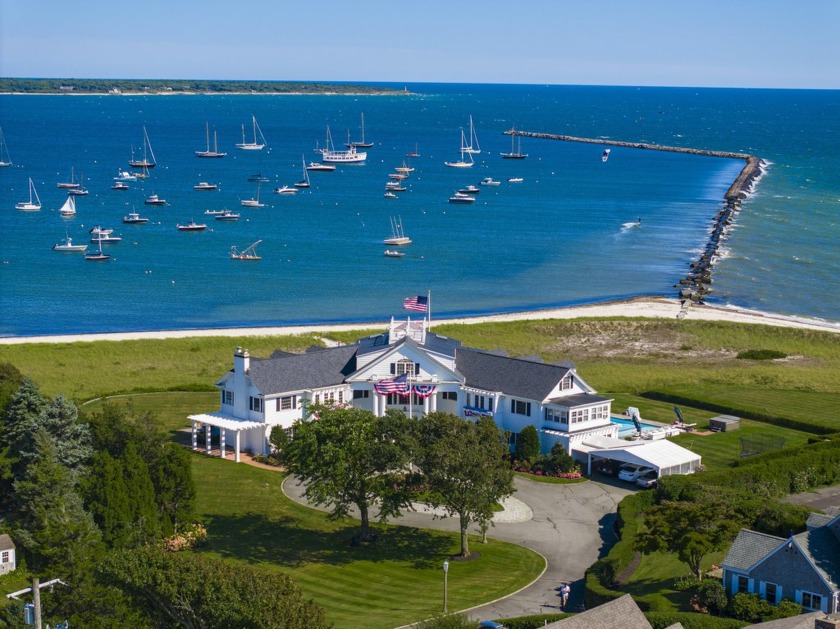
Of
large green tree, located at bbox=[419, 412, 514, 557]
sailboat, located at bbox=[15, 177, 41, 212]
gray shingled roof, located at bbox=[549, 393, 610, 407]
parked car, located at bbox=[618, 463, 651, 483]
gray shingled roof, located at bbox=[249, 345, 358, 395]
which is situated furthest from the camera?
sailboat, located at bbox=[15, 177, 41, 212]

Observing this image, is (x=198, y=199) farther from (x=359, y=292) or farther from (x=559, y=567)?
(x=559, y=567)

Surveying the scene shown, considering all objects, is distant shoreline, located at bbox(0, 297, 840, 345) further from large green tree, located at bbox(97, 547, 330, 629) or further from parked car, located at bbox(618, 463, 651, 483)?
large green tree, located at bbox(97, 547, 330, 629)

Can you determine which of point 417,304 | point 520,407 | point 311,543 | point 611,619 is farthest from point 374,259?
point 611,619

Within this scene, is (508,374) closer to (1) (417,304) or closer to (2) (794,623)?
(1) (417,304)

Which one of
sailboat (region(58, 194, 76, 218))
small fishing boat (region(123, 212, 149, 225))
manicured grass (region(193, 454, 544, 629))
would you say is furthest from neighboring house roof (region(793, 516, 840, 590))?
sailboat (region(58, 194, 76, 218))

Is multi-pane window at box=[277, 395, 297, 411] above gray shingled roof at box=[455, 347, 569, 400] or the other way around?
the other way around

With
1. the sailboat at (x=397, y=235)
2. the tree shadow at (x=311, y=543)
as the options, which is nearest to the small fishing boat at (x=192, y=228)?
the sailboat at (x=397, y=235)
